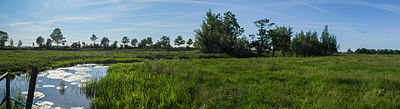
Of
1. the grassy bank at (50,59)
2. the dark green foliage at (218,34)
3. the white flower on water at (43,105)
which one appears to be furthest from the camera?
the dark green foliage at (218,34)

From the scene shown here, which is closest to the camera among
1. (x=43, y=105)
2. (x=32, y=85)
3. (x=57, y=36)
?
(x=32, y=85)

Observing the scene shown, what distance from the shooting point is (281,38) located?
1977 inches

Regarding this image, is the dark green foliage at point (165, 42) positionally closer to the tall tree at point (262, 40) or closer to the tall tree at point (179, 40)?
the tall tree at point (179, 40)

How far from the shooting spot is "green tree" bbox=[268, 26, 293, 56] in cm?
4944

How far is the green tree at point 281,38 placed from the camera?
162ft

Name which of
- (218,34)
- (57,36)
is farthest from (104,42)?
(218,34)

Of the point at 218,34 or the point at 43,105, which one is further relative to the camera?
the point at 218,34

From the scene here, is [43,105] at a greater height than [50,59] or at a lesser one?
lesser

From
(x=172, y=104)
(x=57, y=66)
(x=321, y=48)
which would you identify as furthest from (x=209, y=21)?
(x=172, y=104)

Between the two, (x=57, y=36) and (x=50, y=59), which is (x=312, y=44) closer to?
(x=50, y=59)

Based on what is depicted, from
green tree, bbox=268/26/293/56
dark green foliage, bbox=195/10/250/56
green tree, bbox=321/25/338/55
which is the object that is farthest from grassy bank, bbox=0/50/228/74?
green tree, bbox=321/25/338/55

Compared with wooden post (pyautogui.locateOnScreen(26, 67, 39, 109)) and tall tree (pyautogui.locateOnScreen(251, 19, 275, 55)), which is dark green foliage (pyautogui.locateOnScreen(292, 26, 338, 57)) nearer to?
tall tree (pyautogui.locateOnScreen(251, 19, 275, 55))

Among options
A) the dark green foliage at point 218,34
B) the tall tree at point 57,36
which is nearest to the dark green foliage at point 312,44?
the dark green foliage at point 218,34

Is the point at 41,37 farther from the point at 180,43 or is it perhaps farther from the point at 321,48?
the point at 321,48
